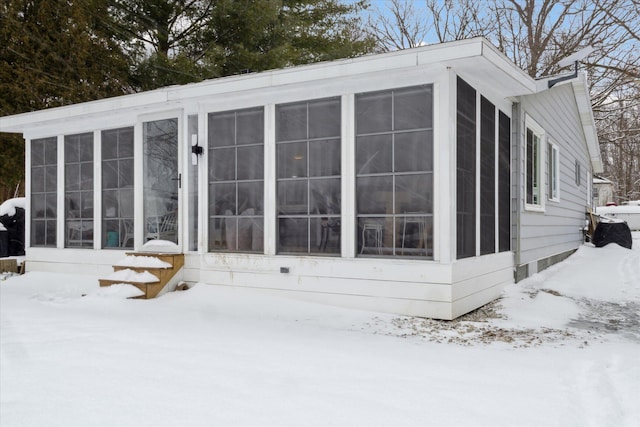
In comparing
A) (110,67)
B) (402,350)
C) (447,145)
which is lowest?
(402,350)

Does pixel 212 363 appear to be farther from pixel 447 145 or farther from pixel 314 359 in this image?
pixel 447 145

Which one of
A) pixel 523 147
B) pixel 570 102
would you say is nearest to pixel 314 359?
pixel 523 147

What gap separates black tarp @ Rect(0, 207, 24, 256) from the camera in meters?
8.68

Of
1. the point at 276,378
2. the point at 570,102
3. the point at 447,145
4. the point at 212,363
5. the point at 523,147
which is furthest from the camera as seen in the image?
the point at 570,102

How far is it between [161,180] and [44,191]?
2412mm

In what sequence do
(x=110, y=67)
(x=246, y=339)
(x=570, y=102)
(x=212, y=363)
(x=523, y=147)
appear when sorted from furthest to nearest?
(x=110, y=67)
(x=570, y=102)
(x=523, y=147)
(x=246, y=339)
(x=212, y=363)

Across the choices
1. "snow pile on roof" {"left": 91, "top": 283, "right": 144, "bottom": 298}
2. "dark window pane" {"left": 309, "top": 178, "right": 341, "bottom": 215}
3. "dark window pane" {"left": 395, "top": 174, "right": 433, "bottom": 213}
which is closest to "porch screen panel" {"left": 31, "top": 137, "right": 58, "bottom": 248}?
"snow pile on roof" {"left": 91, "top": 283, "right": 144, "bottom": 298}

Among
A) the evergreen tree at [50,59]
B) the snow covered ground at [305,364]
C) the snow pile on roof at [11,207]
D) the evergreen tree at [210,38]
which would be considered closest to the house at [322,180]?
the snow covered ground at [305,364]

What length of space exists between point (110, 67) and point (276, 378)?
11.3 m

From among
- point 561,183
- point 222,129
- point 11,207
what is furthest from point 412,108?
point 11,207

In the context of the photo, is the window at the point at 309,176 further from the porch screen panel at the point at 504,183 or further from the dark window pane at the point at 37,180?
the dark window pane at the point at 37,180

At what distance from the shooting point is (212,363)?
10.3ft

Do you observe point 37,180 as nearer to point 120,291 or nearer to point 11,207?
point 11,207

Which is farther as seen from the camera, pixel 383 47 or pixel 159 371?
pixel 383 47
